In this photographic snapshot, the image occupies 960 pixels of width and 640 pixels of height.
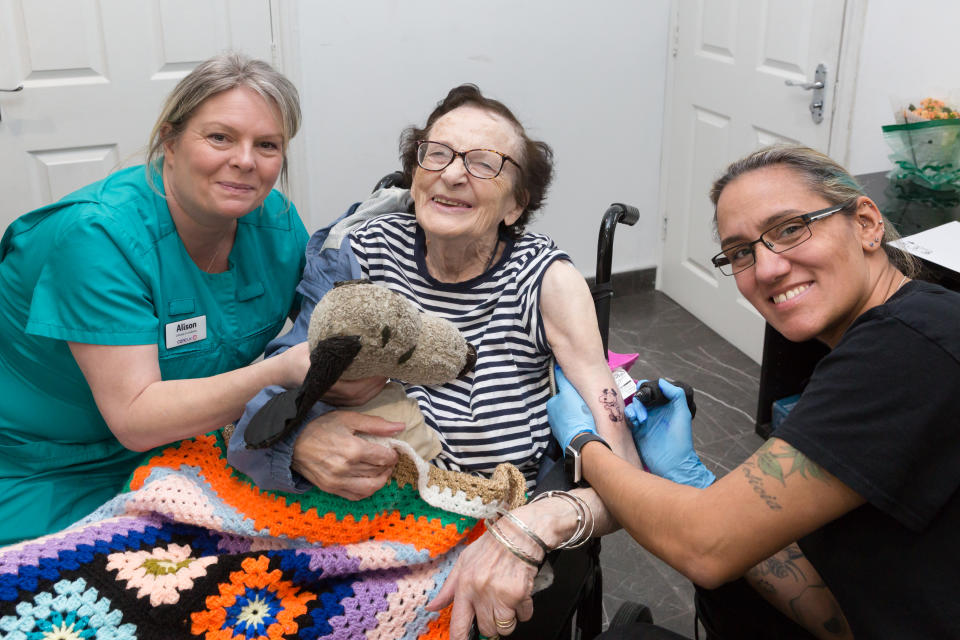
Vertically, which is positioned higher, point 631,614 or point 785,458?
point 785,458

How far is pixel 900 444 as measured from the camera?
1027mm

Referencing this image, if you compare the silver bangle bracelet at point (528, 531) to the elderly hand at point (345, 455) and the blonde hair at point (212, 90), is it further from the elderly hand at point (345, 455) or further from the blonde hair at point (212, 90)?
the blonde hair at point (212, 90)

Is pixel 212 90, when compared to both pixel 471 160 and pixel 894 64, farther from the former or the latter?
pixel 894 64

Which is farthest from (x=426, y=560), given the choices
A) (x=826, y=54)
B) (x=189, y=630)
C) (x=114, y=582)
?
(x=826, y=54)

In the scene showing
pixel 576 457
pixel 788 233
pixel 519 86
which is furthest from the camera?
pixel 519 86

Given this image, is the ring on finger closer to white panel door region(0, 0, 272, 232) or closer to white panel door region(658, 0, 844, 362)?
white panel door region(658, 0, 844, 362)

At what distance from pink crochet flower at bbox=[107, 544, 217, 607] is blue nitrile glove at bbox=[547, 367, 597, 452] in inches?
24.3

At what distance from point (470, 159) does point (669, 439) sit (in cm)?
66

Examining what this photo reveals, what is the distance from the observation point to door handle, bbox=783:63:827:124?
2939mm

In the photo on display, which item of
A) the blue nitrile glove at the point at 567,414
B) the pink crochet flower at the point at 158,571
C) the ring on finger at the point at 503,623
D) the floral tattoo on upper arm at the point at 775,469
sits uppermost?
the floral tattoo on upper arm at the point at 775,469

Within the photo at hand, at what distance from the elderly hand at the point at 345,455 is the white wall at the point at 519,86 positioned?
2134 mm

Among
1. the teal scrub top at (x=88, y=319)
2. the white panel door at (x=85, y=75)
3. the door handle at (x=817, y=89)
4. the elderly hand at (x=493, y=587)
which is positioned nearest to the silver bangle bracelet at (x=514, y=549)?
the elderly hand at (x=493, y=587)

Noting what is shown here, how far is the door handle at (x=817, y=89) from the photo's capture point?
2.94 m

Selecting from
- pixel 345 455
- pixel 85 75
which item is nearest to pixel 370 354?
pixel 345 455
